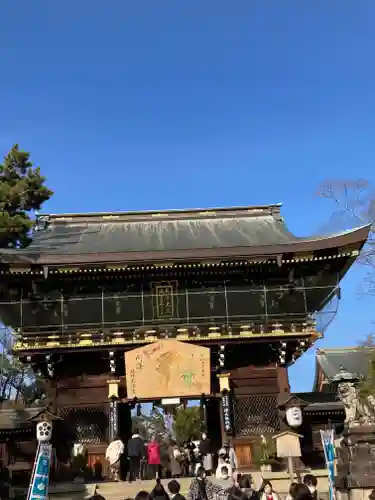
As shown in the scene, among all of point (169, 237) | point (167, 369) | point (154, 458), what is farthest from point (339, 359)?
point (154, 458)

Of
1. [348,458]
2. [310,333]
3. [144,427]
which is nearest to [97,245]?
[310,333]

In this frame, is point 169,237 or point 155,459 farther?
point 169,237

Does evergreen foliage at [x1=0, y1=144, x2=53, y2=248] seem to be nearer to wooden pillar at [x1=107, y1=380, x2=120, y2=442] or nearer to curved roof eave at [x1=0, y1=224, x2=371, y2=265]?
curved roof eave at [x1=0, y1=224, x2=371, y2=265]

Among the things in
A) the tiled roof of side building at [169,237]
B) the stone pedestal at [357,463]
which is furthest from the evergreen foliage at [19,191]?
the stone pedestal at [357,463]

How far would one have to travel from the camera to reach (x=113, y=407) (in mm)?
21625

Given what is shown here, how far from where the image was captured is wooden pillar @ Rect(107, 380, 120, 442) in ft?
69.7

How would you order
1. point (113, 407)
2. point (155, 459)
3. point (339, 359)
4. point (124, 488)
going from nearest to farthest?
point (124, 488)
point (155, 459)
point (113, 407)
point (339, 359)

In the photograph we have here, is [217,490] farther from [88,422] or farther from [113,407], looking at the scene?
[88,422]

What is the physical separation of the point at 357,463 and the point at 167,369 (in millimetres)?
9208

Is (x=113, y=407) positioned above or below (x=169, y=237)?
below

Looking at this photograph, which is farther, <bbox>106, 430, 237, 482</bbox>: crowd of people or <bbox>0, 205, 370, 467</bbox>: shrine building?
<bbox>0, 205, 370, 467</bbox>: shrine building

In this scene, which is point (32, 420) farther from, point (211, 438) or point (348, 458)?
point (348, 458)

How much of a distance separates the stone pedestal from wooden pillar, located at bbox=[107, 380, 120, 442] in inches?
359

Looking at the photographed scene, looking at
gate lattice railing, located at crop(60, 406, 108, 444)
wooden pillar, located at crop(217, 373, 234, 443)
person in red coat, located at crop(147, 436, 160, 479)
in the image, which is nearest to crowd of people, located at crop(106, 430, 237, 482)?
person in red coat, located at crop(147, 436, 160, 479)
